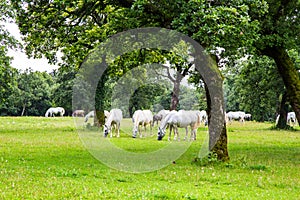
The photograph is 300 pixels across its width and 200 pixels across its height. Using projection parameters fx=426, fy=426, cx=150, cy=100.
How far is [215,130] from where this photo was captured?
54.0 ft

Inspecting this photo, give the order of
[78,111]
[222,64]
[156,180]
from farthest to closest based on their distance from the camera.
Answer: [78,111] → [222,64] → [156,180]

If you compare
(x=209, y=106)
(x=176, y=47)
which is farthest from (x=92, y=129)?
(x=209, y=106)

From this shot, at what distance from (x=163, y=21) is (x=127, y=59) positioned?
396 inches

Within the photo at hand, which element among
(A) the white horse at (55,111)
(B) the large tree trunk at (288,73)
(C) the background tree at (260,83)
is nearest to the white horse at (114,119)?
(B) the large tree trunk at (288,73)

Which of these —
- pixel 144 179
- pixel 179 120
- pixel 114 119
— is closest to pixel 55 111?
pixel 114 119

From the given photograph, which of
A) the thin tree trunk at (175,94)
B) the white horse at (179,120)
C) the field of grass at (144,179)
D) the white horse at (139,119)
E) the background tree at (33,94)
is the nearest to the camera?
the field of grass at (144,179)

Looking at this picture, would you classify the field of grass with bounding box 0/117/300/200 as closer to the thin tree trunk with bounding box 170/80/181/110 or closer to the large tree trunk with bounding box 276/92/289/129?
the thin tree trunk with bounding box 170/80/181/110

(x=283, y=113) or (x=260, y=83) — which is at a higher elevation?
(x=260, y=83)

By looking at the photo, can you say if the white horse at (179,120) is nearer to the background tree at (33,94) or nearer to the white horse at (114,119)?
the white horse at (114,119)

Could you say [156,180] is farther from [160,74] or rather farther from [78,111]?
[78,111]

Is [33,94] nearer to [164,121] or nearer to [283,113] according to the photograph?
[283,113]

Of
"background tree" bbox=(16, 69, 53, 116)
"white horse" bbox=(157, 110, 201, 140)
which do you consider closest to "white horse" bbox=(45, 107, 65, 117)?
"background tree" bbox=(16, 69, 53, 116)

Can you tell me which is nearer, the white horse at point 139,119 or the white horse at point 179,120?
the white horse at point 179,120

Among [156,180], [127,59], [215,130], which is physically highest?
[127,59]
